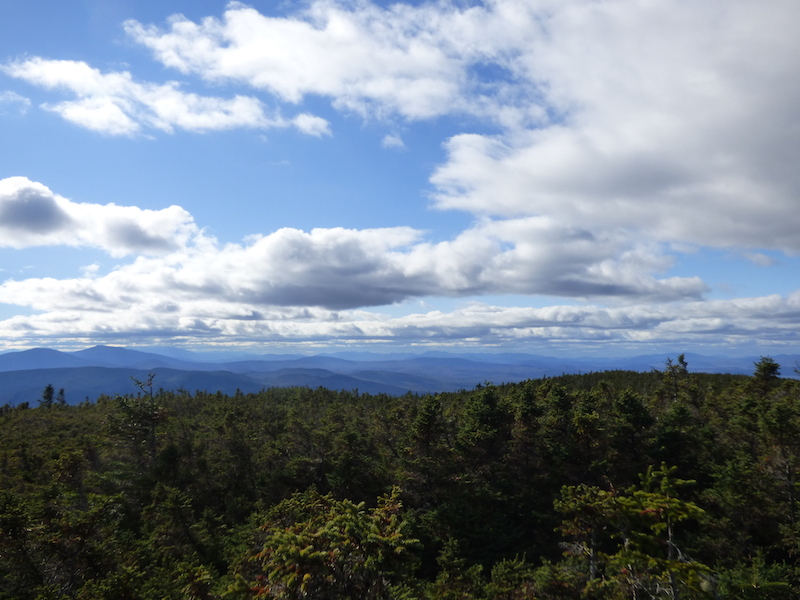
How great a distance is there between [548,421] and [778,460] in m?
23.3

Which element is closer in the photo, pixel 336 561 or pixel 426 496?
pixel 336 561

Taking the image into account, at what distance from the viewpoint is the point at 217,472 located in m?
59.3

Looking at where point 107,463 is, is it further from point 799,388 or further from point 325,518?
point 799,388

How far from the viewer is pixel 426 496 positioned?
54.0 meters

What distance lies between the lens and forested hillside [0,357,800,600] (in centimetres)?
2019

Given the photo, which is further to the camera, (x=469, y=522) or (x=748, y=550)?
(x=469, y=522)

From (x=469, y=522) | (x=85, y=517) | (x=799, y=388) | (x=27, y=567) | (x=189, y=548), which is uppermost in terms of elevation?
(x=799, y=388)

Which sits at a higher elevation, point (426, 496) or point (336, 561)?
point (336, 561)

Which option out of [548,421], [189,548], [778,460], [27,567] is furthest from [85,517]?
[778,460]

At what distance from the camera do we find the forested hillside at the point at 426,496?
2019 centimetres

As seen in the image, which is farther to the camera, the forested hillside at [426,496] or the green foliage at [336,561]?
the forested hillside at [426,496]

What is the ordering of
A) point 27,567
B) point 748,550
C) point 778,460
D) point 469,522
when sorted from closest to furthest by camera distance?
point 27,567 → point 748,550 → point 778,460 → point 469,522

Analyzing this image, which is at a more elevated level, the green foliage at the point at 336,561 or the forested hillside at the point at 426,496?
the green foliage at the point at 336,561

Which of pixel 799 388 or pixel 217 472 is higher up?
pixel 799 388
